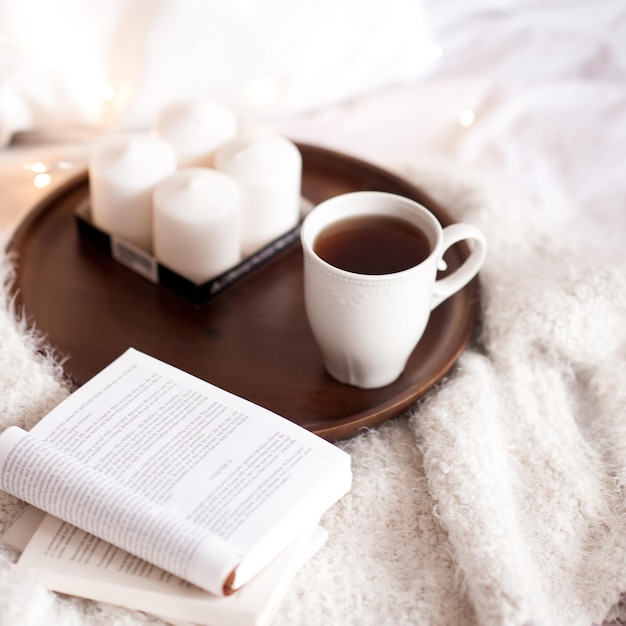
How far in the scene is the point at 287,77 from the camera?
1191 millimetres

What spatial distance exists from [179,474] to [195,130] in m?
0.43

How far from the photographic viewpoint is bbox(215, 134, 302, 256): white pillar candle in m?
0.85

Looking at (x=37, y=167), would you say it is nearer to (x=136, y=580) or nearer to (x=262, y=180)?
(x=262, y=180)

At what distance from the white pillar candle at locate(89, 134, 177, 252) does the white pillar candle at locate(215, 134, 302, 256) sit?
0.07 meters

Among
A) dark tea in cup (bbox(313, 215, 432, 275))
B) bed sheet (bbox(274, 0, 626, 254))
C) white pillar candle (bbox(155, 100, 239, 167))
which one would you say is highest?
white pillar candle (bbox(155, 100, 239, 167))

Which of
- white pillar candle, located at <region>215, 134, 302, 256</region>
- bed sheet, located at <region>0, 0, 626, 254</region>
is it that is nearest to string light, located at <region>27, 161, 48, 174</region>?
bed sheet, located at <region>0, 0, 626, 254</region>

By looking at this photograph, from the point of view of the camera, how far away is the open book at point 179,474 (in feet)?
1.91

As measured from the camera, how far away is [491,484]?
2.23 feet

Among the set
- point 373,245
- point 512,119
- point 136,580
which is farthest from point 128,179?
point 512,119

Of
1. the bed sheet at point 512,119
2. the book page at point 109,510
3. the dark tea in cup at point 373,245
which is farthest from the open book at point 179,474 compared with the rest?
the bed sheet at point 512,119

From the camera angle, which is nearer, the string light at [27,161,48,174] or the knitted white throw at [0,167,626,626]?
the knitted white throw at [0,167,626,626]

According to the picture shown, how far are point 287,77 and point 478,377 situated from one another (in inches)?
24.1

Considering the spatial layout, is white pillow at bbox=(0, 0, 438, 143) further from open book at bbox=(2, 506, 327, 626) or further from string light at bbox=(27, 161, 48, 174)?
open book at bbox=(2, 506, 327, 626)

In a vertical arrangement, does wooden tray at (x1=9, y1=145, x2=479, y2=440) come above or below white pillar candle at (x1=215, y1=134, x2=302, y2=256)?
below
